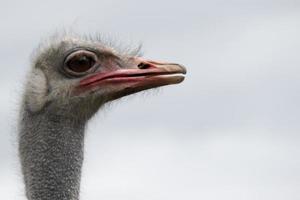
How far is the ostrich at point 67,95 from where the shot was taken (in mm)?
11326

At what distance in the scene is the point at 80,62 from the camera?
11883 millimetres

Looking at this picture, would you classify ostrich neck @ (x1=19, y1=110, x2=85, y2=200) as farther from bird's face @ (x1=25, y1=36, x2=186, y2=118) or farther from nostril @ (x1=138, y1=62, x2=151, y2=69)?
nostril @ (x1=138, y1=62, x2=151, y2=69)

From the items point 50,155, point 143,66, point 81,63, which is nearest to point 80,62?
point 81,63

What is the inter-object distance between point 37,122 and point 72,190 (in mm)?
807

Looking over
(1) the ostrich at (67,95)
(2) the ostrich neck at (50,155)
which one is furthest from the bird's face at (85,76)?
(2) the ostrich neck at (50,155)

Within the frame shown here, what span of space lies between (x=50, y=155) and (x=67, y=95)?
67 centimetres

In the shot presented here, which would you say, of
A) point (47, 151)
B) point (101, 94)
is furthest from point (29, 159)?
point (101, 94)

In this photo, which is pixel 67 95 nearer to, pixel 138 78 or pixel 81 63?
pixel 81 63

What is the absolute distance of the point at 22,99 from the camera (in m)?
11.8

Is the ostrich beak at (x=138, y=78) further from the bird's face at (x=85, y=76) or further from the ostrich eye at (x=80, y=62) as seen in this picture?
the ostrich eye at (x=80, y=62)

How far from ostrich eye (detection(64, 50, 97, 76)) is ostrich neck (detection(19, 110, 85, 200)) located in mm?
536

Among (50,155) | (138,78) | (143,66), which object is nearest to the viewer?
(50,155)

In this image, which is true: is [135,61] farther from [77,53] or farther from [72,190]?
A: [72,190]

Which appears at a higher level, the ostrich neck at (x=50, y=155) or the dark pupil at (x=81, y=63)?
the dark pupil at (x=81, y=63)
